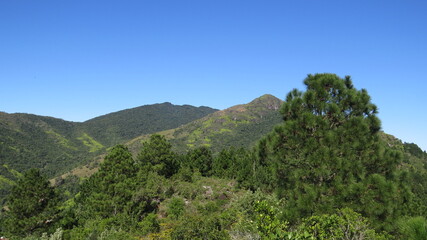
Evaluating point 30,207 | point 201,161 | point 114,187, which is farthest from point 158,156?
point 30,207

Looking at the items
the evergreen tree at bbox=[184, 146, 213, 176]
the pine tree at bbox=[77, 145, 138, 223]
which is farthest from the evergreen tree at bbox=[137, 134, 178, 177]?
the evergreen tree at bbox=[184, 146, 213, 176]

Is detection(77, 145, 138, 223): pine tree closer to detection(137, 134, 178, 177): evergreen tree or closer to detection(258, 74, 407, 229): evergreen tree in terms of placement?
detection(137, 134, 178, 177): evergreen tree

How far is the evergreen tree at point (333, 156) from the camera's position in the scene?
372 inches

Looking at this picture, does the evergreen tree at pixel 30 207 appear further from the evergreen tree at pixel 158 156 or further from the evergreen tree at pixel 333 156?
the evergreen tree at pixel 333 156

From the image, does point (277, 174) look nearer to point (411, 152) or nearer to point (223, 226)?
point (223, 226)

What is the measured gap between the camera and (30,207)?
3319 cm

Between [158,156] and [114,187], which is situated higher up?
[158,156]

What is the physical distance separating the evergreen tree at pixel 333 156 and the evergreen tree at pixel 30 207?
33.5 meters

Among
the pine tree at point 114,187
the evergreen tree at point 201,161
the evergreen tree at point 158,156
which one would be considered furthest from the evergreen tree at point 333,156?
the evergreen tree at point 201,161

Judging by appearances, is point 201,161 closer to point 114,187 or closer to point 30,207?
point 114,187

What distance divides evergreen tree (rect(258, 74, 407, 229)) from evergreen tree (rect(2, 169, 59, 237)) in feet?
110

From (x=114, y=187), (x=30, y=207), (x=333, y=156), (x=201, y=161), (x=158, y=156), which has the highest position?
(x=333, y=156)

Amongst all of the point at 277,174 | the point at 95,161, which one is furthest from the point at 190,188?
the point at 95,161

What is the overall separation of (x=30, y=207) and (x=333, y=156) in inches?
1422
